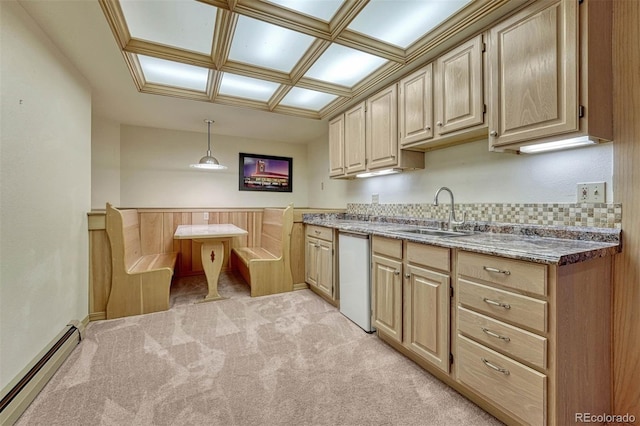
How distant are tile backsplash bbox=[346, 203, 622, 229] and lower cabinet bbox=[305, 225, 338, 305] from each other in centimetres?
93

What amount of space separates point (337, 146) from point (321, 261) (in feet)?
4.72

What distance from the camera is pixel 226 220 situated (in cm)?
439

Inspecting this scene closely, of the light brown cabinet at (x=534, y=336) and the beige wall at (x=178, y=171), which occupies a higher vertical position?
the beige wall at (x=178, y=171)

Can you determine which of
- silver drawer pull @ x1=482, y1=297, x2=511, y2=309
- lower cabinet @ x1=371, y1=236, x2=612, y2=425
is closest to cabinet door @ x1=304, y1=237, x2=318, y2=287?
lower cabinet @ x1=371, y1=236, x2=612, y2=425

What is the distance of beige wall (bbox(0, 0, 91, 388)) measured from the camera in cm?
146

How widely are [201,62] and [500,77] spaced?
88.2 inches

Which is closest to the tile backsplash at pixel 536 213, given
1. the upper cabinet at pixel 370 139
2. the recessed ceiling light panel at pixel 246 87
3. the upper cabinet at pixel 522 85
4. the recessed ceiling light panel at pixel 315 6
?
the upper cabinet at pixel 522 85

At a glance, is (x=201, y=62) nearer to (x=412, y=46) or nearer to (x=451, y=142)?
(x=412, y=46)

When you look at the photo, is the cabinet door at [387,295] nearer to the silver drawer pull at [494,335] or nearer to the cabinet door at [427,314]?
the cabinet door at [427,314]

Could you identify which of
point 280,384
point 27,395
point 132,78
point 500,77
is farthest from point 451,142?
point 27,395

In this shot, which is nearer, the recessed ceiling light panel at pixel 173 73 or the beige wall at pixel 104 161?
the recessed ceiling light panel at pixel 173 73

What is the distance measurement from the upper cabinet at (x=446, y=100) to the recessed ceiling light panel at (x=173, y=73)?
1911mm

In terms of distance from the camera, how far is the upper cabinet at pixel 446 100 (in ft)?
5.79

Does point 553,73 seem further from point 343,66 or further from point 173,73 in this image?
point 173,73
